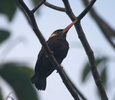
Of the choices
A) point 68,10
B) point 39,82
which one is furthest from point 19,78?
point 39,82

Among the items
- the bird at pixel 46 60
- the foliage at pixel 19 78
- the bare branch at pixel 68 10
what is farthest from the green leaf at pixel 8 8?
the bird at pixel 46 60

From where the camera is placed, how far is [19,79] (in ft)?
2.76

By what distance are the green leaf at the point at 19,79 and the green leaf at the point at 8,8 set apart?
53 cm

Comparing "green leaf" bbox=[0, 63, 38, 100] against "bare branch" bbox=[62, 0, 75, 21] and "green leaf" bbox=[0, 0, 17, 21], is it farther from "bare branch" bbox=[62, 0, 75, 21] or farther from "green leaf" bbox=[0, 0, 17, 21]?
"bare branch" bbox=[62, 0, 75, 21]

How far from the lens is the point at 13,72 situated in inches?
31.8

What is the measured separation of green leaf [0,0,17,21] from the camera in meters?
1.27

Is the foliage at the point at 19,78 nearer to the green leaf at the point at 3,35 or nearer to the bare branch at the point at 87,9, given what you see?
the green leaf at the point at 3,35

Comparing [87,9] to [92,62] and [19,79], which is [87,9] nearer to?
[92,62]

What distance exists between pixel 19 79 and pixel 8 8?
0.68 metres

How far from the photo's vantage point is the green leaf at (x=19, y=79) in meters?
0.81

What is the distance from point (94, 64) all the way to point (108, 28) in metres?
0.87

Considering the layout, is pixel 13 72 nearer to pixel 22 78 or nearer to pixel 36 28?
pixel 22 78

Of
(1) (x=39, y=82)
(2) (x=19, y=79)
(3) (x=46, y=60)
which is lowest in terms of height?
(2) (x=19, y=79)

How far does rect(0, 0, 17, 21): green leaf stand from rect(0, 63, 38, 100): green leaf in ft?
1.72
